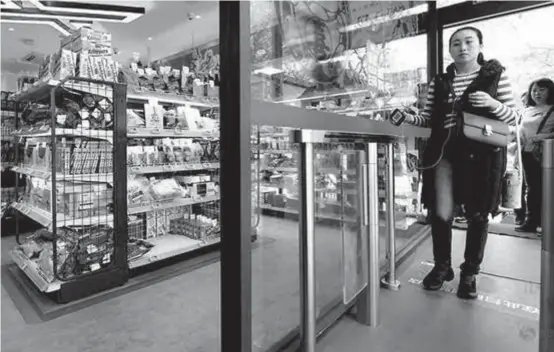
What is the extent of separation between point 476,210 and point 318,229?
110 centimetres

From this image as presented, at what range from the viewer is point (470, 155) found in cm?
216

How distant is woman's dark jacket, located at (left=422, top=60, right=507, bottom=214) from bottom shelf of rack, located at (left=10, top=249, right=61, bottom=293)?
2.41 m

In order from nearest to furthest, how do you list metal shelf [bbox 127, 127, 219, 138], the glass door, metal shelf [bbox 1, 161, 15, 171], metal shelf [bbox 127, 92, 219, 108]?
the glass door → metal shelf [bbox 127, 127, 219, 138] → metal shelf [bbox 127, 92, 219, 108] → metal shelf [bbox 1, 161, 15, 171]

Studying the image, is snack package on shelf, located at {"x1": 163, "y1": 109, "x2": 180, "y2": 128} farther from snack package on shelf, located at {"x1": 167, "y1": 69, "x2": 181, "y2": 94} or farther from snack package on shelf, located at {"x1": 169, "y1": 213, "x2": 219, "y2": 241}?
snack package on shelf, located at {"x1": 169, "y1": 213, "x2": 219, "y2": 241}

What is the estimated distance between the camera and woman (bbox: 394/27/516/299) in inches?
82.7

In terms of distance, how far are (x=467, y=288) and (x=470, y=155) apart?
31.1 inches

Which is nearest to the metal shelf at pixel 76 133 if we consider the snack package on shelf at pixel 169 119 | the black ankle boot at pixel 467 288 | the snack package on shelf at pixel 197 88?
the snack package on shelf at pixel 169 119

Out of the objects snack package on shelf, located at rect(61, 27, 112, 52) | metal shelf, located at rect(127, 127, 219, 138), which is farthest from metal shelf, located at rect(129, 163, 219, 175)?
snack package on shelf, located at rect(61, 27, 112, 52)

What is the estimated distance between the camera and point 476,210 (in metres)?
2.13

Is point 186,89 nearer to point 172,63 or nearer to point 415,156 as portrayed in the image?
point 415,156

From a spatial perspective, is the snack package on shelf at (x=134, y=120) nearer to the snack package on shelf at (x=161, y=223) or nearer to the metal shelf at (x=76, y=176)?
the metal shelf at (x=76, y=176)

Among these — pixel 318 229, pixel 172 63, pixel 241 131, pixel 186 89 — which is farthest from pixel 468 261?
pixel 172 63

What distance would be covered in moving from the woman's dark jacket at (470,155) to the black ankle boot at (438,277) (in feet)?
1.25

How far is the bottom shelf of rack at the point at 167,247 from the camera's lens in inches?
107
